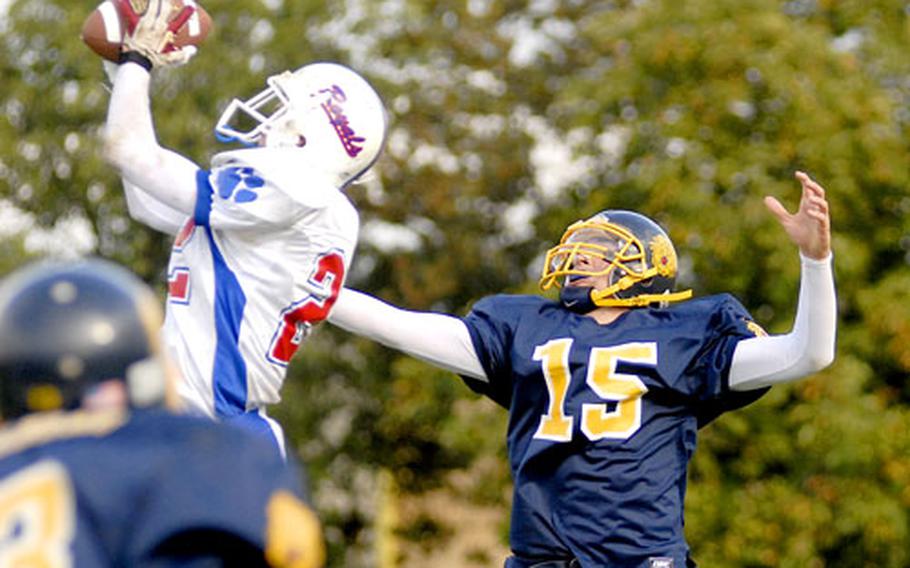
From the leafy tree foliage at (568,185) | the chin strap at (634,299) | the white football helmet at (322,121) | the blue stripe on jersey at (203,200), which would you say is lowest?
the leafy tree foliage at (568,185)

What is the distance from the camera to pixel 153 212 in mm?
5621

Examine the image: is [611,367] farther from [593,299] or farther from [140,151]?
[140,151]

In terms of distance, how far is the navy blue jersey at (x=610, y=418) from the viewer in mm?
5582

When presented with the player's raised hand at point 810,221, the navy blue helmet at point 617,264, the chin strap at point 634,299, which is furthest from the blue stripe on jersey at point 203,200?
the player's raised hand at point 810,221

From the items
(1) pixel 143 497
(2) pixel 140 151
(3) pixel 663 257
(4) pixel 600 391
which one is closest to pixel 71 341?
(1) pixel 143 497

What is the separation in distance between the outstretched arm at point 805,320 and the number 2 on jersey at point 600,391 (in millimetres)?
316

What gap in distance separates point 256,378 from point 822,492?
9912mm

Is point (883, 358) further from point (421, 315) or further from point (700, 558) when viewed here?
point (421, 315)

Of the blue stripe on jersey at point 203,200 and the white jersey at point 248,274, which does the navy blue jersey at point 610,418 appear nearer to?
the white jersey at point 248,274

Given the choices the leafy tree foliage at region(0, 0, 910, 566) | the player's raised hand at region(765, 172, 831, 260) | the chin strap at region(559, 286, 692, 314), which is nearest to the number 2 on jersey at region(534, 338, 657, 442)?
the chin strap at region(559, 286, 692, 314)

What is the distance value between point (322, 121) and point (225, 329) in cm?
72

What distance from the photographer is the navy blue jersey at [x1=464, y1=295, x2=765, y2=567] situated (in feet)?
18.3

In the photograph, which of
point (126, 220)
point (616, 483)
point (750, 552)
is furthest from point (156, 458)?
point (126, 220)

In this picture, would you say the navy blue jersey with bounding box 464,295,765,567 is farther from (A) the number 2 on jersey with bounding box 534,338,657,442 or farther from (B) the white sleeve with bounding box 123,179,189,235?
(B) the white sleeve with bounding box 123,179,189,235
